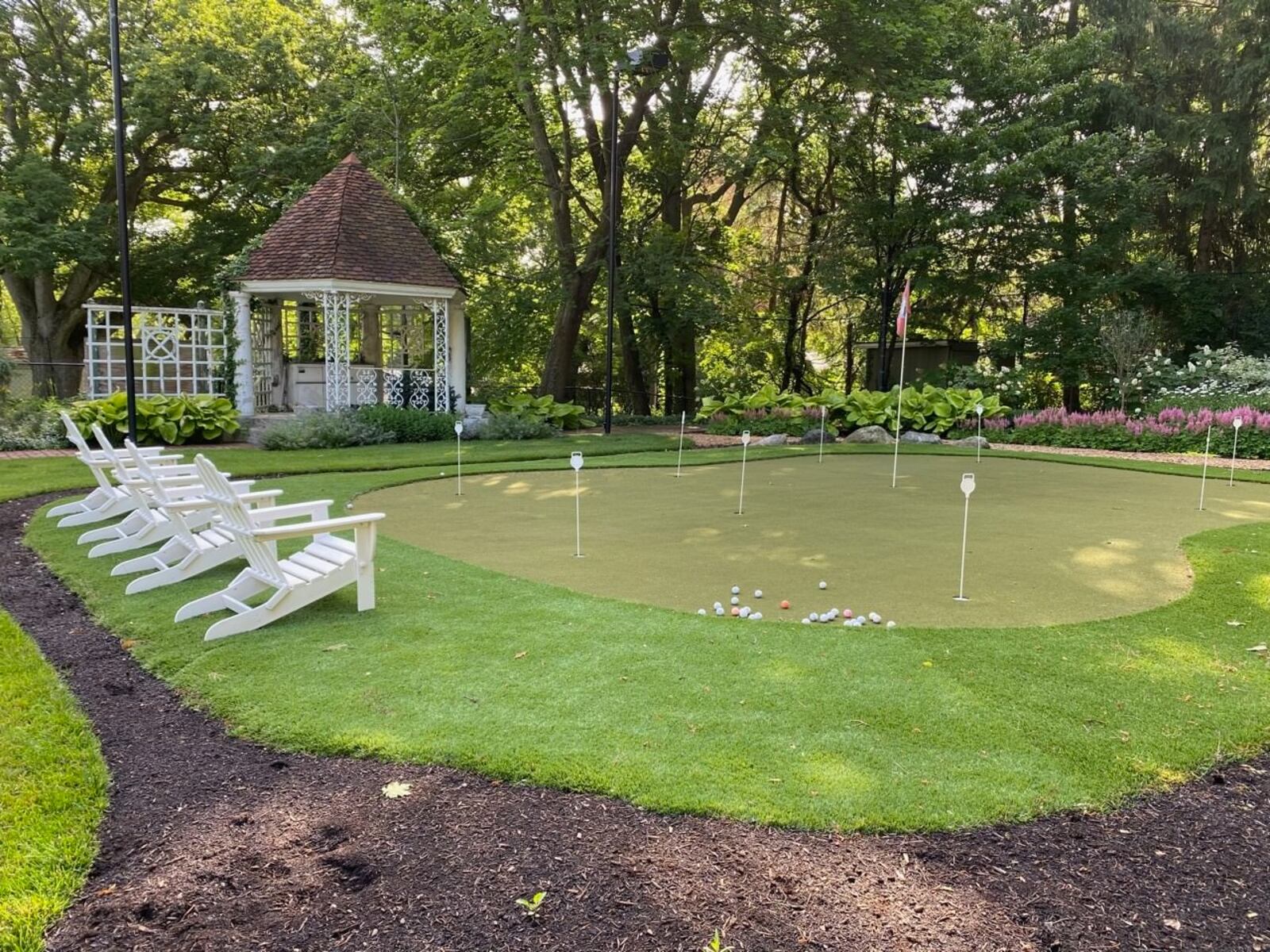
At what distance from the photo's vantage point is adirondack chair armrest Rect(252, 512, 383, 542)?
4.17 metres

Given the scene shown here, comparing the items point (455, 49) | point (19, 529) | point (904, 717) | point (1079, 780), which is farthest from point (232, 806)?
point (455, 49)

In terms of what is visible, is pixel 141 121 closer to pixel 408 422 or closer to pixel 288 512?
pixel 408 422

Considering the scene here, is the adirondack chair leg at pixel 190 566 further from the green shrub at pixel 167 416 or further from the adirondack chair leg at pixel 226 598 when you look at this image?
the green shrub at pixel 167 416

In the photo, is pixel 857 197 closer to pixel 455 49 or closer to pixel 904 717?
pixel 455 49

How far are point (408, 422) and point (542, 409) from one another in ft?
10.8

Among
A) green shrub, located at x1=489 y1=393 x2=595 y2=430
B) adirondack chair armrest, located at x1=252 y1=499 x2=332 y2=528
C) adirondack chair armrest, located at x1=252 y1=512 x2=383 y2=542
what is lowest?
adirondack chair armrest, located at x1=252 y1=499 x2=332 y2=528

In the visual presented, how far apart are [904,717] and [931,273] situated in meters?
19.5

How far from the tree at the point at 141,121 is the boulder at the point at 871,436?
14.7 m

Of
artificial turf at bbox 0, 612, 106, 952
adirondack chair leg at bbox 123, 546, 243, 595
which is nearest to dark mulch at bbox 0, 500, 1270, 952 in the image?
artificial turf at bbox 0, 612, 106, 952

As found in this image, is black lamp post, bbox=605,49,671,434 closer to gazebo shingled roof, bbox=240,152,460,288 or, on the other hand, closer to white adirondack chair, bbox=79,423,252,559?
gazebo shingled roof, bbox=240,152,460,288

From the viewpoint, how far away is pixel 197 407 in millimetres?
13969

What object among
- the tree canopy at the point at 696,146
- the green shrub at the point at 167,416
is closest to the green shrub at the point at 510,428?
the tree canopy at the point at 696,146

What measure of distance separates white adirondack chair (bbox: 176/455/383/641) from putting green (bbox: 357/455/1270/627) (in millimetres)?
1212

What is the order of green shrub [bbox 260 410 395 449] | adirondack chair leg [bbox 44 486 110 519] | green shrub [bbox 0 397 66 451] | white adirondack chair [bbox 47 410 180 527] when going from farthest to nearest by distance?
green shrub [bbox 260 410 395 449], green shrub [bbox 0 397 66 451], adirondack chair leg [bbox 44 486 110 519], white adirondack chair [bbox 47 410 180 527]
